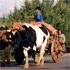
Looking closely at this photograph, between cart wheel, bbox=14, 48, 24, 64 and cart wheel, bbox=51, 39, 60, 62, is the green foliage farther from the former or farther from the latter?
cart wheel, bbox=14, 48, 24, 64

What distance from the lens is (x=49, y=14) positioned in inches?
844

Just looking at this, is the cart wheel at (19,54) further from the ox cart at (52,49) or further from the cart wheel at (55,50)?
the cart wheel at (55,50)

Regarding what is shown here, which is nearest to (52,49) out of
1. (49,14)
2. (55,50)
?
(55,50)

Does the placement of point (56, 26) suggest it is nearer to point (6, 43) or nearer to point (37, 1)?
point (37, 1)

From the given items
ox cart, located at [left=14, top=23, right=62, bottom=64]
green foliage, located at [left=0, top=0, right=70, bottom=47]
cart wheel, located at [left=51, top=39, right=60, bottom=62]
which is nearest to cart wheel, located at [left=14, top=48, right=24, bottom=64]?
ox cart, located at [left=14, top=23, right=62, bottom=64]

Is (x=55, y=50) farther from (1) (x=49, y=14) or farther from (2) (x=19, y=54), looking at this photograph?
(1) (x=49, y=14)

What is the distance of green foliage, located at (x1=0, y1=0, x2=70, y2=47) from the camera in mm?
21188

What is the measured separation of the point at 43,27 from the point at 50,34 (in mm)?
864

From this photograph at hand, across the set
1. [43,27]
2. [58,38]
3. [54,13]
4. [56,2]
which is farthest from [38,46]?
[56,2]

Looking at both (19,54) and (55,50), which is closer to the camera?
(19,54)

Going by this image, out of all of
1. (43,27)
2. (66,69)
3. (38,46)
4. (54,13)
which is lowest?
(66,69)

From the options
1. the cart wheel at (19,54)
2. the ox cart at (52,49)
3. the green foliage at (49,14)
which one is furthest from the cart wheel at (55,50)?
the green foliage at (49,14)

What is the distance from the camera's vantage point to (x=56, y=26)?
22.0 meters

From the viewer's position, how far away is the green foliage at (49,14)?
2119 cm
